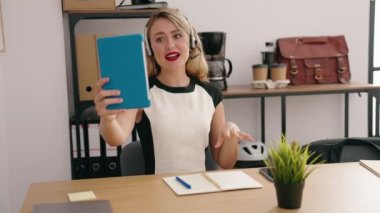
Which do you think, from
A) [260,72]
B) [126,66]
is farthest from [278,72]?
[126,66]

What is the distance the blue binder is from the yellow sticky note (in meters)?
0.25

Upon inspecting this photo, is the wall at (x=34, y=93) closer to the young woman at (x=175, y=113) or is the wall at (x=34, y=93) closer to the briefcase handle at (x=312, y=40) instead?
the briefcase handle at (x=312, y=40)

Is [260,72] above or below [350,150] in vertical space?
above

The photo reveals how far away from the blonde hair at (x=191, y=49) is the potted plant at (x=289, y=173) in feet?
2.25

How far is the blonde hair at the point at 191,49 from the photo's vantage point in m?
1.67

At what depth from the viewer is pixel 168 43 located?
1640mm

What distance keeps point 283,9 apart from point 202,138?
2.07m

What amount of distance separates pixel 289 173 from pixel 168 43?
695 mm

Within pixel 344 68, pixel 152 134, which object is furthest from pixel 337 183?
pixel 344 68

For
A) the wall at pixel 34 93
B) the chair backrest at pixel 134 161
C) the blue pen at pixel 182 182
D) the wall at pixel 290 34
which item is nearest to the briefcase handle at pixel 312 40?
the wall at pixel 290 34

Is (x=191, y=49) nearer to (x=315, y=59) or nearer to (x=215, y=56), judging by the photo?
(x=215, y=56)

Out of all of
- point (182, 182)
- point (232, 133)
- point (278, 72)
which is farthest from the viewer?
point (278, 72)

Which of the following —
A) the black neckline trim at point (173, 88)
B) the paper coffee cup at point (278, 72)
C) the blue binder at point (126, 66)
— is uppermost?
the blue binder at point (126, 66)

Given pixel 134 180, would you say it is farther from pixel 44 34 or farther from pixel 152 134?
pixel 44 34
